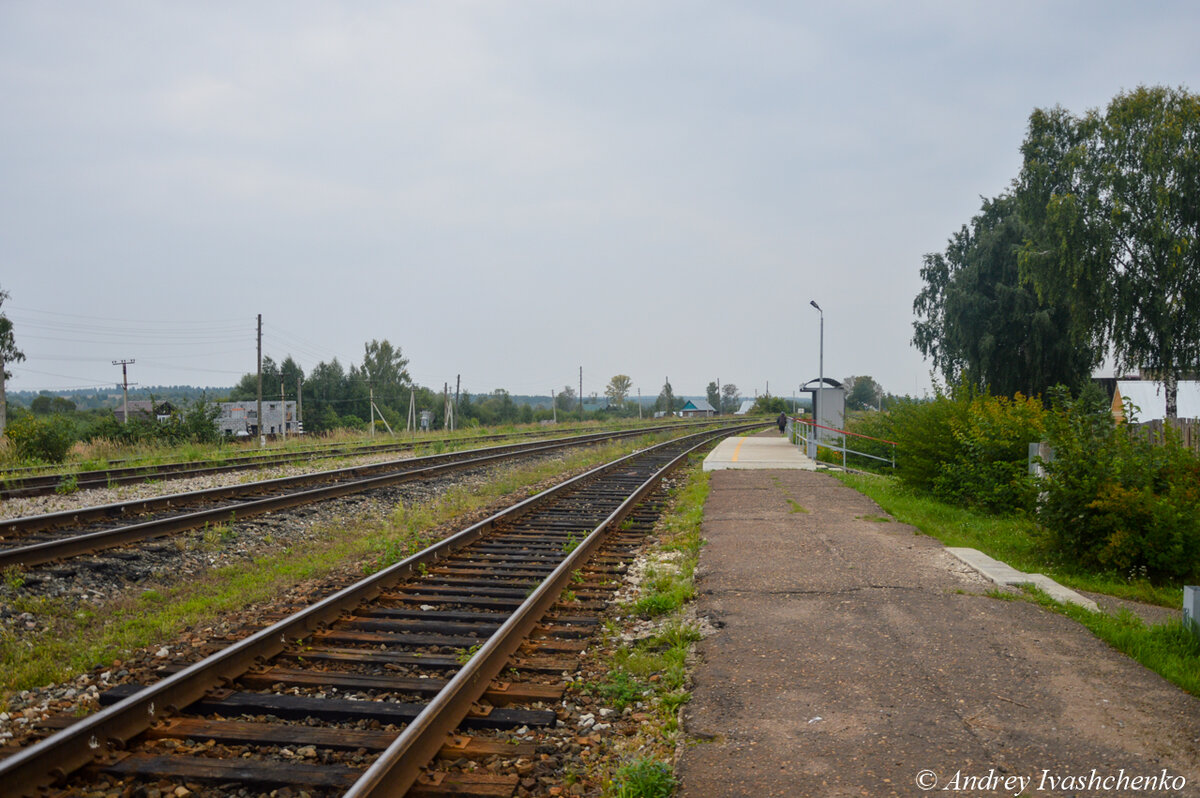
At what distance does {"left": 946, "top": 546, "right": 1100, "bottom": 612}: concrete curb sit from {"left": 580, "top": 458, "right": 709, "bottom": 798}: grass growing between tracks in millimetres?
3130

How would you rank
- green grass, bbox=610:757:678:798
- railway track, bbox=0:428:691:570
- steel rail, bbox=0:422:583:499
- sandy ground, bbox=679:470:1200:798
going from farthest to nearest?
steel rail, bbox=0:422:583:499 → railway track, bbox=0:428:691:570 → sandy ground, bbox=679:470:1200:798 → green grass, bbox=610:757:678:798

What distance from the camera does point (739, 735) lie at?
4.60 m

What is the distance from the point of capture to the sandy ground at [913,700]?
4059 millimetres

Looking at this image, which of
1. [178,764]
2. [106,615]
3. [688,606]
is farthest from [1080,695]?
[106,615]

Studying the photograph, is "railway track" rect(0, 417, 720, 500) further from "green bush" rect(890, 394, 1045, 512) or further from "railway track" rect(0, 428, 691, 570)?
"green bush" rect(890, 394, 1045, 512)

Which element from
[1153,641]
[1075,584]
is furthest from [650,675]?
[1075,584]

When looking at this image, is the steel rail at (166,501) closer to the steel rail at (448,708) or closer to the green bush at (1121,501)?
the steel rail at (448,708)

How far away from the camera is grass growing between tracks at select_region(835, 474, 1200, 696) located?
5.92m

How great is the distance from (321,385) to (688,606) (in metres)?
94.5

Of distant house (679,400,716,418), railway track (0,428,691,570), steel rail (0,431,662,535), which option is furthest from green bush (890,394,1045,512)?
distant house (679,400,716,418)

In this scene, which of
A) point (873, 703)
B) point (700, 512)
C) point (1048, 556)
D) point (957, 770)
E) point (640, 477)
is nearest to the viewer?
point (957, 770)

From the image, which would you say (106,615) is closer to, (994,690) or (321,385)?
(994,690)

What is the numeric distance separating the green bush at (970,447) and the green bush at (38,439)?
22570 mm

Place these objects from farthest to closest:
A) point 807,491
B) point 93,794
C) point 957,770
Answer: point 807,491 → point 957,770 → point 93,794
